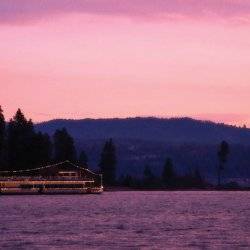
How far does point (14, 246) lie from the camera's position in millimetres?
83625

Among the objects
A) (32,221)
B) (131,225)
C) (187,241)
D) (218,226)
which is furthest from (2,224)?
(187,241)

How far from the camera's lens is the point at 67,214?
13700 cm

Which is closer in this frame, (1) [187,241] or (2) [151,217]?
(1) [187,241]

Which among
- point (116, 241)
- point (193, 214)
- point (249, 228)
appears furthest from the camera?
point (193, 214)

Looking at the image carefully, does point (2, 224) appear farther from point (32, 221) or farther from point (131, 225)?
point (131, 225)

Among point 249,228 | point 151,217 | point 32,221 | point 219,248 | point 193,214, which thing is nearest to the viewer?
point 219,248

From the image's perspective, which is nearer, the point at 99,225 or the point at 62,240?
the point at 62,240

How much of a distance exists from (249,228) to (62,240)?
24.6 metres

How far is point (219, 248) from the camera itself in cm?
8312

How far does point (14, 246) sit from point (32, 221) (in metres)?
35.0

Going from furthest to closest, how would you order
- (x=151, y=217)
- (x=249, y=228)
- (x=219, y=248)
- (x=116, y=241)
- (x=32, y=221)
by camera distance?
(x=151, y=217) < (x=32, y=221) < (x=249, y=228) < (x=116, y=241) < (x=219, y=248)

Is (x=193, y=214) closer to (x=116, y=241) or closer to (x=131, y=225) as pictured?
(x=131, y=225)

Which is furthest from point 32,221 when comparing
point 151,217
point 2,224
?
point 151,217

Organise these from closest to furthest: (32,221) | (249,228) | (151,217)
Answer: (249,228), (32,221), (151,217)
